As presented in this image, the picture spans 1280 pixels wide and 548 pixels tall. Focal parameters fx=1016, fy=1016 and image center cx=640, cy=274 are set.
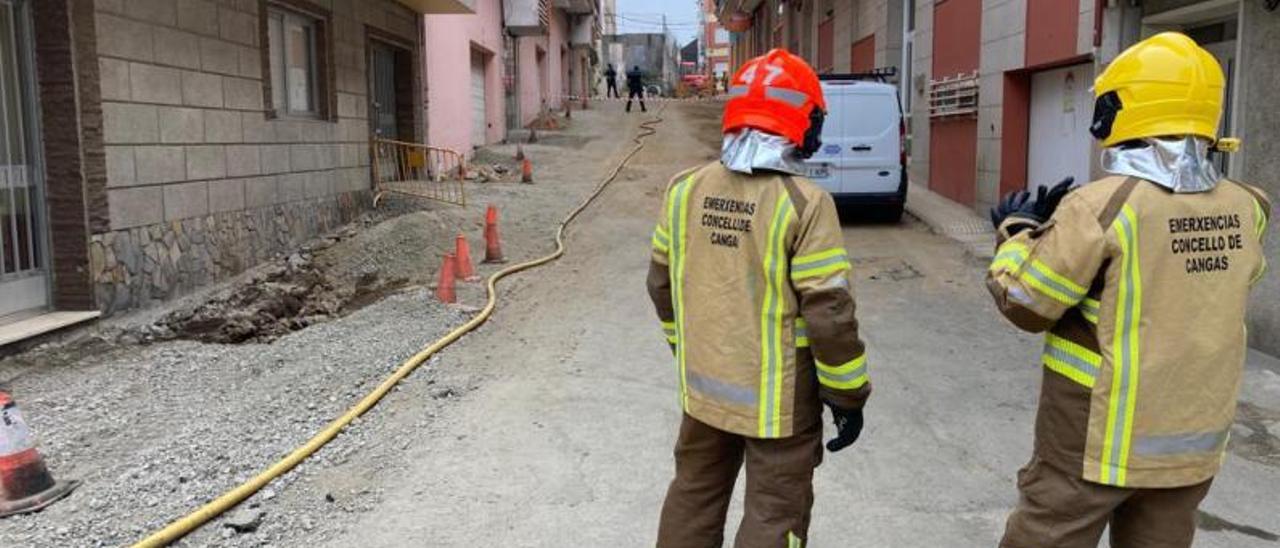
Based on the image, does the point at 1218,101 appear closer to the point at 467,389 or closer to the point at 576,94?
the point at 467,389

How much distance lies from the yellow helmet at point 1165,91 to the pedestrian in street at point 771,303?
2.57 ft

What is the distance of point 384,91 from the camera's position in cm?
1519

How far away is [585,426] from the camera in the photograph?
532cm

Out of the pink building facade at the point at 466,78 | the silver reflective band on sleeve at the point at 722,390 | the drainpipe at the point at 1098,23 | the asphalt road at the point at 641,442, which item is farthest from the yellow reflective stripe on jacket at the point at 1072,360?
the pink building facade at the point at 466,78

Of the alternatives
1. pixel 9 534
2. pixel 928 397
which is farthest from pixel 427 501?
pixel 928 397

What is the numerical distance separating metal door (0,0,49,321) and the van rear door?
8.34 m

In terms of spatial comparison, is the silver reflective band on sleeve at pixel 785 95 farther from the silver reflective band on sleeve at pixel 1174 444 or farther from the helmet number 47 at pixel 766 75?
the silver reflective band on sleeve at pixel 1174 444

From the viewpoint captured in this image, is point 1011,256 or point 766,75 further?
point 766,75

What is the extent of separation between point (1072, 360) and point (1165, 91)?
2.33 ft

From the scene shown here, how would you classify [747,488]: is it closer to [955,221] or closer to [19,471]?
[19,471]

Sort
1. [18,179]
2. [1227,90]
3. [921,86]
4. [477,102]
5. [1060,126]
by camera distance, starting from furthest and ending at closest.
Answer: [477,102], [921,86], [1060,126], [1227,90], [18,179]

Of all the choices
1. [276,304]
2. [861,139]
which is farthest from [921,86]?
[276,304]

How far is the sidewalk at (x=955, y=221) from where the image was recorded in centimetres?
1123

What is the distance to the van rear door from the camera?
12484 millimetres
